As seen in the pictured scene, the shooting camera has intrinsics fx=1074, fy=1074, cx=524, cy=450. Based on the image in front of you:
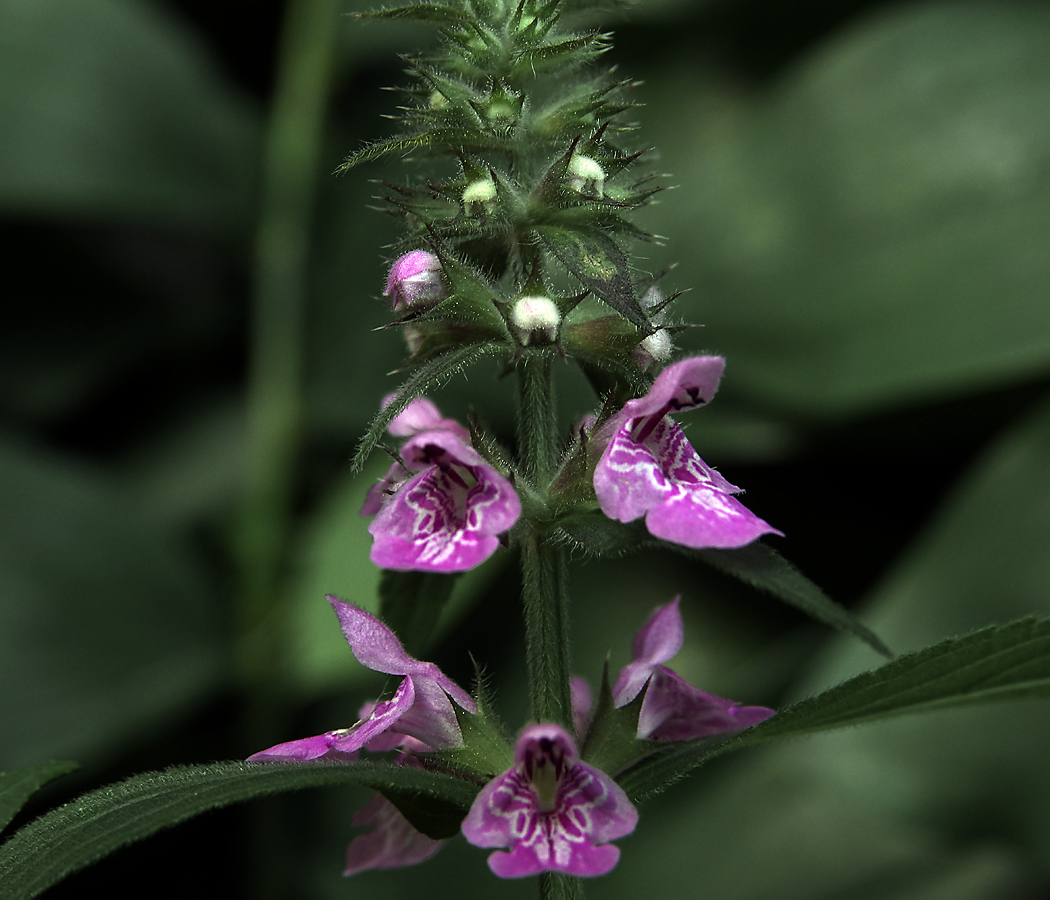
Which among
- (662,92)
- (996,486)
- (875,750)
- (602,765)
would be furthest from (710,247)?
(602,765)

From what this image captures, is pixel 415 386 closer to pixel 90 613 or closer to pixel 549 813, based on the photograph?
pixel 549 813

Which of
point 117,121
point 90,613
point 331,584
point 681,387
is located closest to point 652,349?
point 681,387

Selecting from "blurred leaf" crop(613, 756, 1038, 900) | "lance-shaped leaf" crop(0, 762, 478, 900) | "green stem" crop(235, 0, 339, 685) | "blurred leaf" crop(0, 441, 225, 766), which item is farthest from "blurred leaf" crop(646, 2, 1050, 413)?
"lance-shaped leaf" crop(0, 762, 478, 900)

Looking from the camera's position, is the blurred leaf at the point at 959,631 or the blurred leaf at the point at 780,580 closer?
the blurred leaf at the point at 780,580

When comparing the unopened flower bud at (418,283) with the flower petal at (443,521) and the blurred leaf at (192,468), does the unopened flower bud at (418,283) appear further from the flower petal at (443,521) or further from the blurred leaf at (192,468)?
the blurred leaf at (192,468)

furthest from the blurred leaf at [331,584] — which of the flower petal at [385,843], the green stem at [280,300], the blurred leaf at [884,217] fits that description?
the flower petal at [385,843]

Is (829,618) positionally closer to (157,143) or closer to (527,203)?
(527,203)

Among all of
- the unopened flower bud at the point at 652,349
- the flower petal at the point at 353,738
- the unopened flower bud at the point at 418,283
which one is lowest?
the flower petal at the point at 353,738
